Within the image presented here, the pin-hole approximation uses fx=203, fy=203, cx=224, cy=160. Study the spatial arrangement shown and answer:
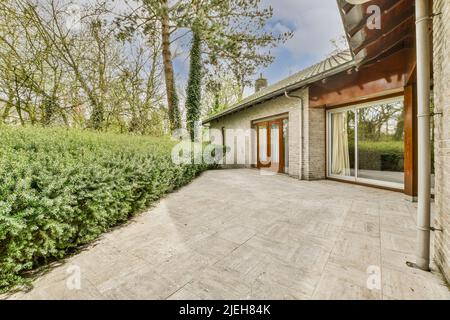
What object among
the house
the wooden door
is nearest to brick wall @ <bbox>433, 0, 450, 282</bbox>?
the house

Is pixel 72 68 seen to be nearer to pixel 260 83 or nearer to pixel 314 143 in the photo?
pixel 314 143

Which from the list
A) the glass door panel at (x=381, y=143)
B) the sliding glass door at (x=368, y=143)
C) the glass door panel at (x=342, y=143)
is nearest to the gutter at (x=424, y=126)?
the sliding glass door at (x=368, y=143)

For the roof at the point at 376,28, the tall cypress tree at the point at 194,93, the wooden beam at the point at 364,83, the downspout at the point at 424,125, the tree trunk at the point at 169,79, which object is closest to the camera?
the downspout at the point at 424,125

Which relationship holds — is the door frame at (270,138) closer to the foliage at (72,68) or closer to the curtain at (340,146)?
the curtain at (340,146)

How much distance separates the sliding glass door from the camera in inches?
224

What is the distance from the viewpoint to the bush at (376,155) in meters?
6.16

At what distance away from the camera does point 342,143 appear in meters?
6.81

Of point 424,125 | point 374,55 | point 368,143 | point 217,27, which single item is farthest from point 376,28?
point 217,27

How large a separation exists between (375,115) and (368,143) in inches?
36.1

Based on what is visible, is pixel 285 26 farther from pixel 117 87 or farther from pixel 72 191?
pixel 72 191

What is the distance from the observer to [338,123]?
6.87 meters
